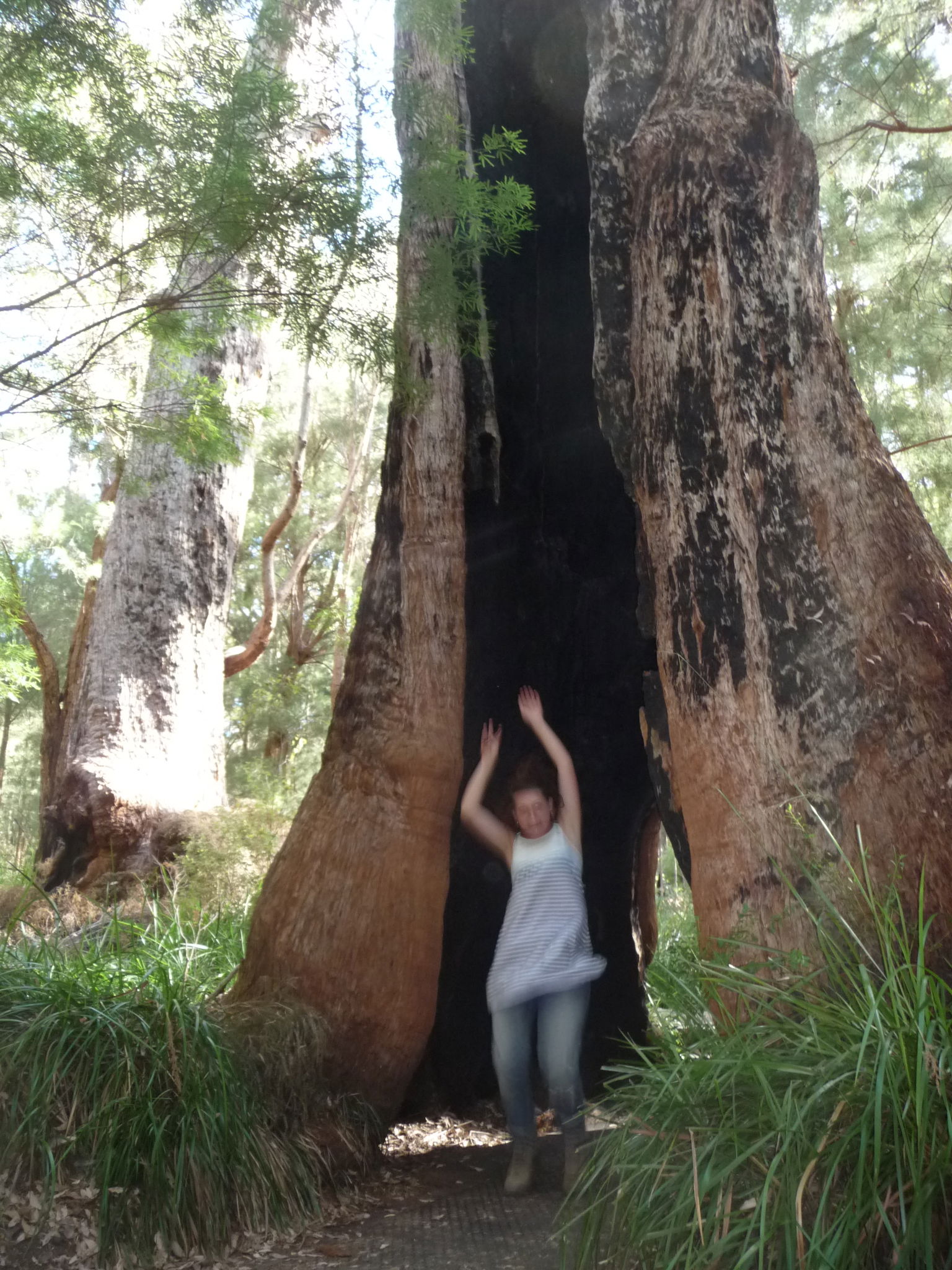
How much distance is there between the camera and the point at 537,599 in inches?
222

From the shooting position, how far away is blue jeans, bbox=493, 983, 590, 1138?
3912 mm

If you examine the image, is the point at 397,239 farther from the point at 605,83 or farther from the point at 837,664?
the point at 837,664

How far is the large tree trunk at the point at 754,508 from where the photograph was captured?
337cm

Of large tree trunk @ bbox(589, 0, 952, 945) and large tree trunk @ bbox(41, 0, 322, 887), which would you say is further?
large tree trunk @ bbox(41, 0, 322, 887)

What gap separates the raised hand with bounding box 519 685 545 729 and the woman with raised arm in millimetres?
295

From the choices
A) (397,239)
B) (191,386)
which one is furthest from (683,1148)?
(191,386)

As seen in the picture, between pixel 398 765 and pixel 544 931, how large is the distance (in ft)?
3.25

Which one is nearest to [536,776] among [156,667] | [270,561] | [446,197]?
[446,197]

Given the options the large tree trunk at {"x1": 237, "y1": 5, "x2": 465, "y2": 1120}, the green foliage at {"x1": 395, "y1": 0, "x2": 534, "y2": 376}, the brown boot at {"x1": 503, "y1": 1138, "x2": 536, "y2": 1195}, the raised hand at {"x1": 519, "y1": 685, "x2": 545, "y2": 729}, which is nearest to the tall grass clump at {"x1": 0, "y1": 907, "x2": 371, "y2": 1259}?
the large tree trunk at {"x1": 237, "y1": 5, "x2": 465, "y2": 1120}

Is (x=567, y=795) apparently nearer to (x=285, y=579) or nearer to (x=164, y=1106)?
(x=164, y=1106)

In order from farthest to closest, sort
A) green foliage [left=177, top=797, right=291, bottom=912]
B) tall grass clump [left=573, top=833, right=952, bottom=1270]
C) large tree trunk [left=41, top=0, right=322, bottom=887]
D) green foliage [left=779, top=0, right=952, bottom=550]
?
green foliage [left=779, top=0, right=952, bottom=550]
large tree trunk [left=41, top=0, right=322, bottom=887]
green foliage [left=177, top=797, right=291, bottom=912]
tall grass clump [left=573, top=833, right=952, bottom=1270]

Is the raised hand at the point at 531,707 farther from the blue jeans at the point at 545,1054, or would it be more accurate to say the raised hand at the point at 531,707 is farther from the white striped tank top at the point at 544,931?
the blue jeans at the point at 545,1054

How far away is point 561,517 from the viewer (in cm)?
570

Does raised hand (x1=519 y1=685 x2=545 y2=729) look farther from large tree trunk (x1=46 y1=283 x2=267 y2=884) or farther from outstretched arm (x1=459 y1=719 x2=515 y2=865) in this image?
large tree trunk (x1=46 y1=283 x2=267 y2=884)
